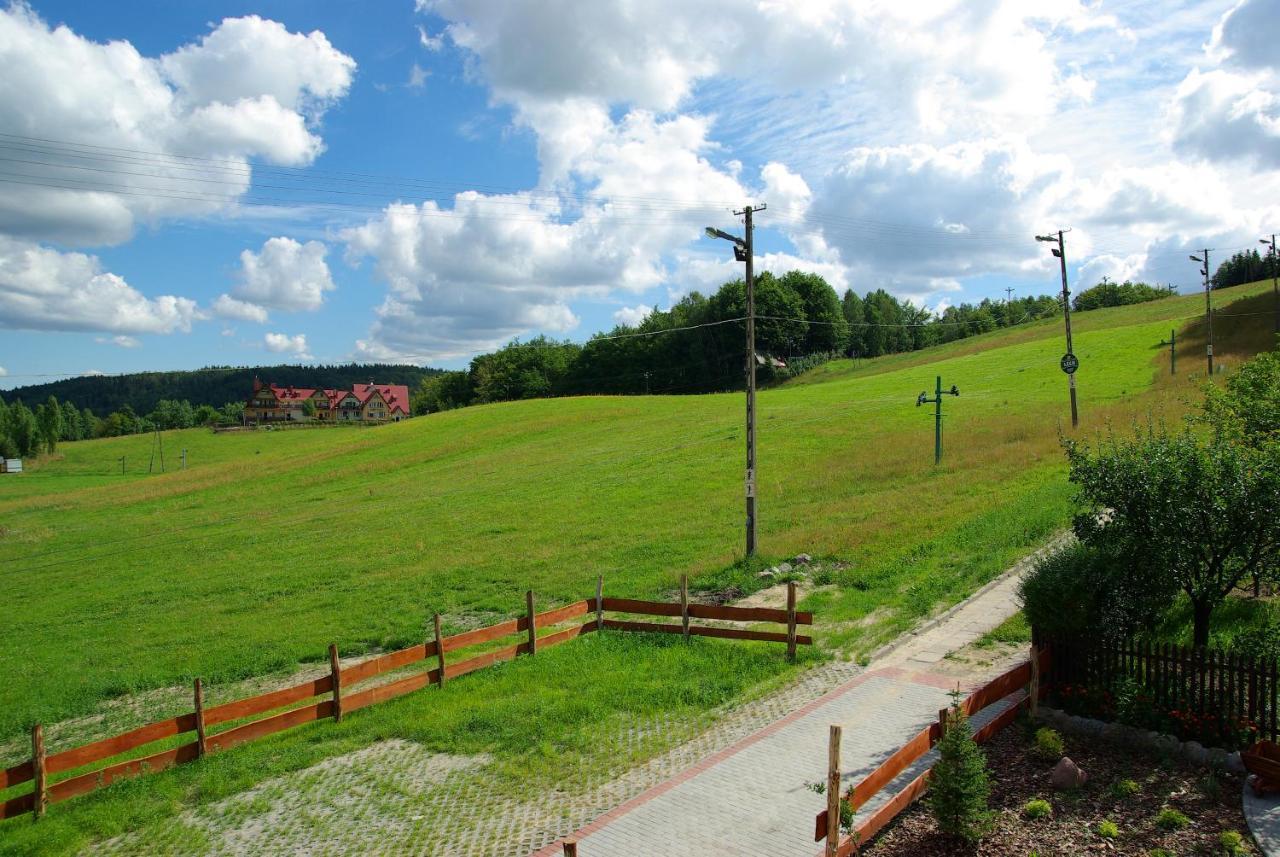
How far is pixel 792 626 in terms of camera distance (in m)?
13.9

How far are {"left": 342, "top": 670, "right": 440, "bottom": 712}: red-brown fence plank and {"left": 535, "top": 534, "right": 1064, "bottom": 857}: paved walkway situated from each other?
223 inches

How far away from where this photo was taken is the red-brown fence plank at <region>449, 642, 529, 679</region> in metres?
14.0

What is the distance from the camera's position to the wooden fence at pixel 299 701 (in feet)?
32.2

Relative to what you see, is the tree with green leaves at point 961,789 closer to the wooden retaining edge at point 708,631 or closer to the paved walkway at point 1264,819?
the paved walkway at point 1264,819

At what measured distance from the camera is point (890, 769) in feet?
27.1

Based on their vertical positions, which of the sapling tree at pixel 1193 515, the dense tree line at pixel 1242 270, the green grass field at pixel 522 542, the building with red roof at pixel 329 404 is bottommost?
the green grass field at pixel 522 542

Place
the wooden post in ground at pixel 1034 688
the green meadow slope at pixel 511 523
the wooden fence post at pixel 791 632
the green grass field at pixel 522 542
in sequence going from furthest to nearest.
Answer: the green meadow slope at pixel 511 523 < the wooden fence post at pixel 791 632 < the green grass field at pixel 522 542 < the wooden post in ground at pixel 1034 688

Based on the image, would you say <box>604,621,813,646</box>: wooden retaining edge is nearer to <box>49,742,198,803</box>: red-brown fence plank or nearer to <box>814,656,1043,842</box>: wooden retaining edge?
<box>814,656,1043,842</box>: wooden retaining edge

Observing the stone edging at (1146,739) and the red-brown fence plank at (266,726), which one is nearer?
the stone edging at (1146,739)

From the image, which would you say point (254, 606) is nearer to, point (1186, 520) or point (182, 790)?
point (182, 790)

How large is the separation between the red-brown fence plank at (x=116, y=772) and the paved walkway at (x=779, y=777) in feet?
20.4

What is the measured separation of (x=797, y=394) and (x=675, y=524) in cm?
4291

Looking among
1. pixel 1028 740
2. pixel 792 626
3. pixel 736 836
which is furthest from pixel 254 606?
pixel 1028 740

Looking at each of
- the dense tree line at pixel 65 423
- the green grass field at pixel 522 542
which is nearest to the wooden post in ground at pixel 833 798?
the green grass field at pixel 522 542
